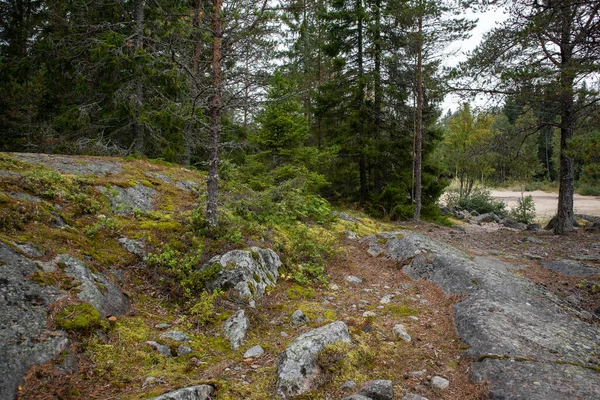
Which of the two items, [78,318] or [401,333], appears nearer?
[78,318]

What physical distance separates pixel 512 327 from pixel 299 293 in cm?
294

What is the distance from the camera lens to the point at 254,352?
3598 millimetres

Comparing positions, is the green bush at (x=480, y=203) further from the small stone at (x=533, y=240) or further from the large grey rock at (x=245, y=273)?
the large grey rock at (x=245, y=273)

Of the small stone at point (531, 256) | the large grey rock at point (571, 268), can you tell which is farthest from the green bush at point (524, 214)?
the large grey rock at point (571, 268)

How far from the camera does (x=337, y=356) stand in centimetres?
341

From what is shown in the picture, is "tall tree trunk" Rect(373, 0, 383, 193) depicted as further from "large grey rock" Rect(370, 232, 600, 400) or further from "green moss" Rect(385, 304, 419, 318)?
"green moss" Rect(385, 304, 419, 318)

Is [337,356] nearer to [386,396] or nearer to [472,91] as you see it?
[386,396]

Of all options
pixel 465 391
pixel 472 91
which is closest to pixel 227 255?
pixel 465 391

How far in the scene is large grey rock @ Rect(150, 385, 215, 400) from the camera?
2.55m

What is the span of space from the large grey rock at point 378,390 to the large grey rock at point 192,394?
1.36m

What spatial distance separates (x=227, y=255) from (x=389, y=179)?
1325 centimetres

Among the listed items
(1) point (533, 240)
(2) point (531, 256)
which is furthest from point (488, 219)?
(2) point (531, 256)

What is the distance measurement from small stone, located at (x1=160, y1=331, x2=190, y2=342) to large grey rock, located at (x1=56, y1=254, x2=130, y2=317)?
0.60 metres

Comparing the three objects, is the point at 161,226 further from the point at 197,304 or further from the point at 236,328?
the point at 236,328
